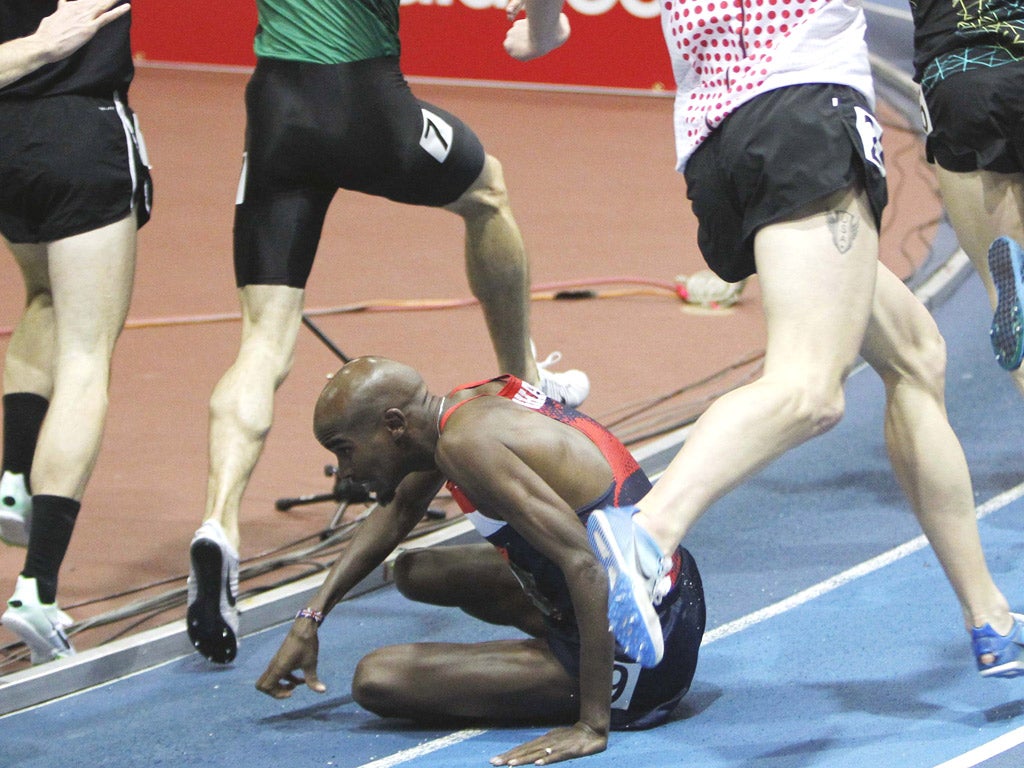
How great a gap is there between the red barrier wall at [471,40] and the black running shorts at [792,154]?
947cm

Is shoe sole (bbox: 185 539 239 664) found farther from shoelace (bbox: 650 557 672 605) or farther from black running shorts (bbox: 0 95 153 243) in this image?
shoelace (bbox: 650 557 672 605)

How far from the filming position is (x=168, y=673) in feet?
13.7

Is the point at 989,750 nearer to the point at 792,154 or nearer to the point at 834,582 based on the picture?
the point at 834,582

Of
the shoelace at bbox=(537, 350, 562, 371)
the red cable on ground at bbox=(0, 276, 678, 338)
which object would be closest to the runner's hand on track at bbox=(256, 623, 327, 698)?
the shoelace at bbox=(537, 350, 562, 371)

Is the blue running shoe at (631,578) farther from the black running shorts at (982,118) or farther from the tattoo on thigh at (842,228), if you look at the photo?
the black running shorts at (982,118)

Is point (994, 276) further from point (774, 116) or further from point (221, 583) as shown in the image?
point (221, 583)

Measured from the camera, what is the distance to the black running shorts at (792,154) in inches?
119

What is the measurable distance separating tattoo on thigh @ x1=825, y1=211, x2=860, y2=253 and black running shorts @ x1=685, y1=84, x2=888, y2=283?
0.06 meters

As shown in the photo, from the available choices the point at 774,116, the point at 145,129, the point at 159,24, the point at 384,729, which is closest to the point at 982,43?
the point at 774,116

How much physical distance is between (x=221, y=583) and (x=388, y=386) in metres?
0.74

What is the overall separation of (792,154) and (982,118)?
149 centimetres

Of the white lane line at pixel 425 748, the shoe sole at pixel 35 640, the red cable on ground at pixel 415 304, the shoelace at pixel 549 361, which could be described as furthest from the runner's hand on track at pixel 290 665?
the red cable on ground at pixel 415 304

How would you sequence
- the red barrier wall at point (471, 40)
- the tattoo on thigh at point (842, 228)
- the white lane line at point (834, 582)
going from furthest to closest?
the red barrier wall at point (471, 40)
the white lane line at point (834, 582)
the tattoo on thigh at point (842, 228)

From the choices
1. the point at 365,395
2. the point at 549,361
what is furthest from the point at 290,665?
the point at 549,361
